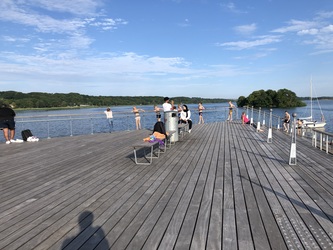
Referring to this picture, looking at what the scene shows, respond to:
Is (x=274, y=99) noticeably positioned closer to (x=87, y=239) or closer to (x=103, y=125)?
(x=103, y=125)

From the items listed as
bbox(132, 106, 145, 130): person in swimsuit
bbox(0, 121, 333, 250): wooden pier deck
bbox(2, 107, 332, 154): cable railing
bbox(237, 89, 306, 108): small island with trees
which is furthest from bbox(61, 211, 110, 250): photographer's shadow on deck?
bbox(237, 89, 306, 108): small island with trees

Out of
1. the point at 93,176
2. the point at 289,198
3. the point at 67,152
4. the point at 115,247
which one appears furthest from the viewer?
the point at 67,152

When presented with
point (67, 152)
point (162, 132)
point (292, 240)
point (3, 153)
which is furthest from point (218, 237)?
point (3, 153)

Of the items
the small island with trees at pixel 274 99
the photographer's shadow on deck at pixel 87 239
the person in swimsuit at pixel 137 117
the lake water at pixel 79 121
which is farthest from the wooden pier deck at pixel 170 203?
the small island with trees at pixel 274 99

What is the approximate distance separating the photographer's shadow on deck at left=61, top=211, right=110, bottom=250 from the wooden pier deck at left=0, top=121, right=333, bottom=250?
1cm

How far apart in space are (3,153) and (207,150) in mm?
6165

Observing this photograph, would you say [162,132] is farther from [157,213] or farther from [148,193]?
[157,213]

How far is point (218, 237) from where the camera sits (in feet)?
8.66

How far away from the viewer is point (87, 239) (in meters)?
2.69

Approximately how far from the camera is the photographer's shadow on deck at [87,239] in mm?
2562

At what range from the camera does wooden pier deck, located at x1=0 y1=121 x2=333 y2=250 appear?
2648 mm

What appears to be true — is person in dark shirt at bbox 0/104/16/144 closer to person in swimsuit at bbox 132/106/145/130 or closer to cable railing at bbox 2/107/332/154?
cable railing at bbox 2/107/332/154

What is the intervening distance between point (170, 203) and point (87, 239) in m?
1.24

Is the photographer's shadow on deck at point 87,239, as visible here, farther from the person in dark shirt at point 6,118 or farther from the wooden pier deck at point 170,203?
the person in dark shirt at point 6,118
